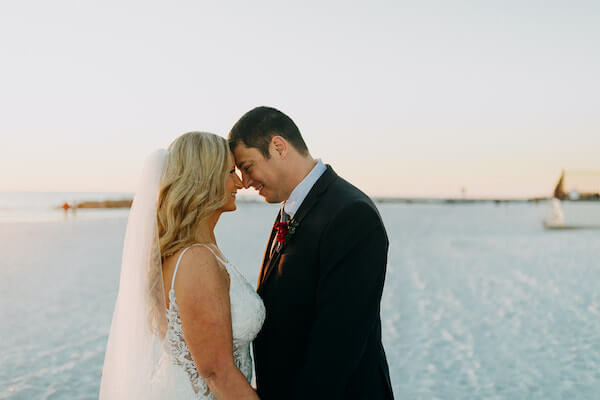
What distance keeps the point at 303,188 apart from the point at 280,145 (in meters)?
0.27

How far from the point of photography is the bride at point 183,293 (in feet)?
7.97

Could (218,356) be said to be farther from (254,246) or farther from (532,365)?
(254,246)

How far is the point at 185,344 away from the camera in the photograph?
2.68 meters

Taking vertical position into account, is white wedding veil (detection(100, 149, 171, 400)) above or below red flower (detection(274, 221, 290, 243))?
below

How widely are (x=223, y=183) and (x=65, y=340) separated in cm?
614

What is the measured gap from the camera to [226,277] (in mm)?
2605

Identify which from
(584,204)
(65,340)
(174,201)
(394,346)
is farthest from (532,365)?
(584,204)

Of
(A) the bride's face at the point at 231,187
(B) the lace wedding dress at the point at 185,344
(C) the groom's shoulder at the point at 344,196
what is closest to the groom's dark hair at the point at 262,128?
(A) the bride's face at the point at 231,187

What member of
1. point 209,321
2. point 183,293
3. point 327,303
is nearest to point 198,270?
point 183,293

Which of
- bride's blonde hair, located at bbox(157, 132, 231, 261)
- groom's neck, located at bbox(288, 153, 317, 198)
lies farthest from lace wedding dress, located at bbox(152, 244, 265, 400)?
Answer: groom's neck, located at bbox(288, 153, 317, 198)

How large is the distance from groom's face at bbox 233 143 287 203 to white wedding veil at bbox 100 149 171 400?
42 cm

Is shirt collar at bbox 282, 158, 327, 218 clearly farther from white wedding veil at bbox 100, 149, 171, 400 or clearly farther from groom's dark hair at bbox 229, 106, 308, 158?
white wedding veil at bbox 100, 149, 171, 400

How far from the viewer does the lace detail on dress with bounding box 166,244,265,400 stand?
8.62ft

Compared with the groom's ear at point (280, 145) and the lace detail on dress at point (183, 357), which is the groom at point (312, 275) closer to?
the groom's ear at point (280, 145)
